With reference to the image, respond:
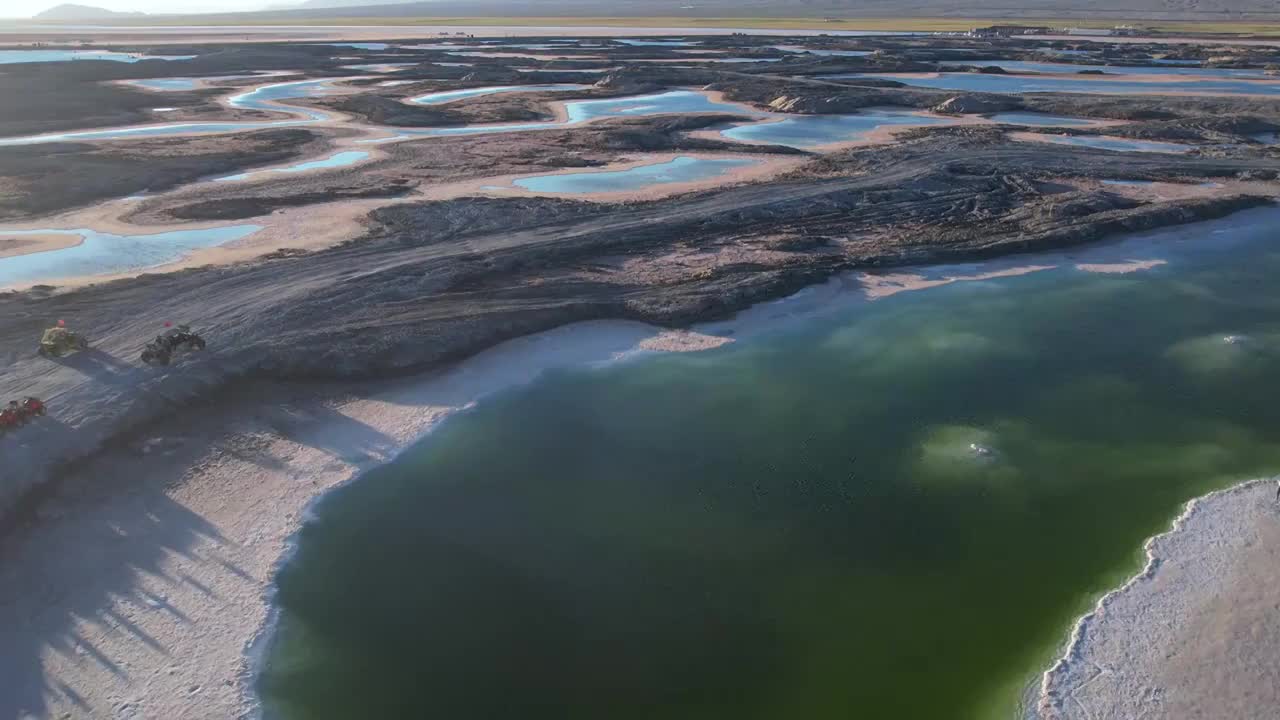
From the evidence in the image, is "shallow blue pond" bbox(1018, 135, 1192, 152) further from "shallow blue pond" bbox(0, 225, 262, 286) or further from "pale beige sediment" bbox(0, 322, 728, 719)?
"shallow blue pond" bbox(0, 225, 262, 286)

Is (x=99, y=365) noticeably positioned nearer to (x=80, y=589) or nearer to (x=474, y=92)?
(x=80, y=589)

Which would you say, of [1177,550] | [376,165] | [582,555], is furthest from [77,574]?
→ [376,165]

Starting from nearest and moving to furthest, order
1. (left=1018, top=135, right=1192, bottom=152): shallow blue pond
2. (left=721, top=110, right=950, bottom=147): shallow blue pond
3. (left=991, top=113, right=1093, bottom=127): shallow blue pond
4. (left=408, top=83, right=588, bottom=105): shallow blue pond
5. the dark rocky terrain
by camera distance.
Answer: the dark rocky terrain
(left=1018, top=135, right=1192, bottom=152): shallow blue pond
(left=721, top=110, right=950, bottom=147): shallow blue pond
(left=991, top=113, right=1093, bottom=127): shallow blue pond
(left=408, top=83, right=588, bottom=105): shallow blue pond

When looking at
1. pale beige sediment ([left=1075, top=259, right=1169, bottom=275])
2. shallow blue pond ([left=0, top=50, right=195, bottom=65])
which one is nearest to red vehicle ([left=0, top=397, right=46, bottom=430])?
pale beige sediment ([left=1075, top=259, right=1169, bottom=275])

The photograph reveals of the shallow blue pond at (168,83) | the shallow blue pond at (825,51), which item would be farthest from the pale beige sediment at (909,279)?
the shallow blue pond at (825,51)

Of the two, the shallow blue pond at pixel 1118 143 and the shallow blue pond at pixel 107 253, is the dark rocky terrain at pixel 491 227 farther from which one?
the shallow blue pond at pixel 107 253

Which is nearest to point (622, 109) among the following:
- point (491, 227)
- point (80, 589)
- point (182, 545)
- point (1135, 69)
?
point (491, 227)
